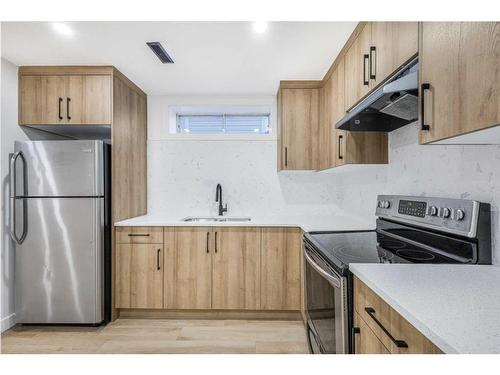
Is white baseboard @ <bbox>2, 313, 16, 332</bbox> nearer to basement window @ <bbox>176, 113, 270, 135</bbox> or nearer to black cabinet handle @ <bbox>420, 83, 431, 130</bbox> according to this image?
basement window @ <bbox>176, 113, 270, 135</bbox>

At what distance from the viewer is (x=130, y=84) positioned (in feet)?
9.68

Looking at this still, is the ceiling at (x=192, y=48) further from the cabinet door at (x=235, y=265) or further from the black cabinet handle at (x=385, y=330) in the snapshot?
the black cabinet handle at (x=385, y=330)

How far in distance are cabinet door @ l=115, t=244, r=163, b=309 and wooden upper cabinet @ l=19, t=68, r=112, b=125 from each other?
3.93 feet

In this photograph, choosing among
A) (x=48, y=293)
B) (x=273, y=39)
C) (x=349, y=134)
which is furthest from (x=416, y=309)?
(x=48, y=293)

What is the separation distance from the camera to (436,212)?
150 centimetres

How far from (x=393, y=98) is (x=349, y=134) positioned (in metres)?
0.74

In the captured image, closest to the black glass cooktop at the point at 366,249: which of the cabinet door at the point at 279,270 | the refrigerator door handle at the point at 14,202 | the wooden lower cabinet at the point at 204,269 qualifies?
the cabinet door at the point at 279,270

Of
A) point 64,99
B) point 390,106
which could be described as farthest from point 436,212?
point 64,99

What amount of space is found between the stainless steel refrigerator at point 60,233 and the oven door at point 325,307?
178cm

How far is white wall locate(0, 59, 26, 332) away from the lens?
245 cm

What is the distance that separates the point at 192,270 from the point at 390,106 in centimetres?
208

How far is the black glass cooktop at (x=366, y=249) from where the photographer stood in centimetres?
137

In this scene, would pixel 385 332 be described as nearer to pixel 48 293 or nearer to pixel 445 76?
pixel 445 76

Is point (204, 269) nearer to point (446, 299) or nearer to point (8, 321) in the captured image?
point (8, 321)
